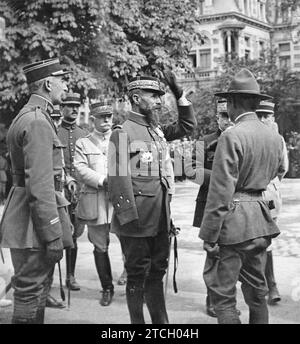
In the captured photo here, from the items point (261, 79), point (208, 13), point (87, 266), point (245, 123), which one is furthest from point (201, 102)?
point (245, 123)

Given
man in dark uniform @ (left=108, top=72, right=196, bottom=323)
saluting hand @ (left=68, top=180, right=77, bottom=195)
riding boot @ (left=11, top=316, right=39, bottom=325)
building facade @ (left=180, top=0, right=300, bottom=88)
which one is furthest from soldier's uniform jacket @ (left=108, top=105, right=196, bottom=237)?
building facade @ (left=180, top=0, right=300, bottom=88)

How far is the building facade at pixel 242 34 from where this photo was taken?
29.4 meters

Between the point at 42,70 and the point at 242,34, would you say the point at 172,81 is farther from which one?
the point at 242,34

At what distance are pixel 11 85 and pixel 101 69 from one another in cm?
276

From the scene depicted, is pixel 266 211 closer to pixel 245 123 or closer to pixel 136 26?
pixel 245 123

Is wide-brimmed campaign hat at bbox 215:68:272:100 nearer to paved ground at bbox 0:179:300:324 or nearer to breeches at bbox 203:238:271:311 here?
breeches at bbox 203:238:271:311

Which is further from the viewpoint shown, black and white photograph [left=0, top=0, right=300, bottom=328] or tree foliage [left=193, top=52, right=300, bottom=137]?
tree foliage [left=193, top=52, right=300, bottom=137]

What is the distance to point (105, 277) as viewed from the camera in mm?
5801

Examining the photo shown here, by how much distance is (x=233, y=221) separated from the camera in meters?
4.09

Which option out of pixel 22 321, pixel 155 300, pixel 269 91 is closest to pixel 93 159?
pixel 155 300

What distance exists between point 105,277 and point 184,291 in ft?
2.91

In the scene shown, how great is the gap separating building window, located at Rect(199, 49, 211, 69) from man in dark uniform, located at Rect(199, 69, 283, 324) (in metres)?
35.1

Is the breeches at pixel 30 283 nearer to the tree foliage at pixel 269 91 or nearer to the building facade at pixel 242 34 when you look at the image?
the tree foliage at pixel 269 91

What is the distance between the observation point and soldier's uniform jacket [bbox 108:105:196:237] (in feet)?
14.9
